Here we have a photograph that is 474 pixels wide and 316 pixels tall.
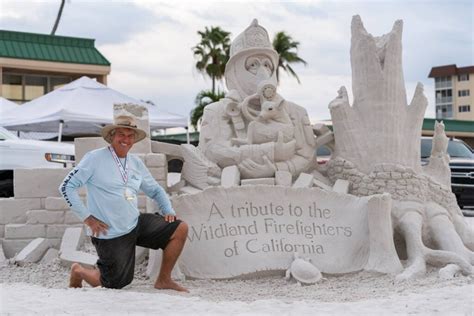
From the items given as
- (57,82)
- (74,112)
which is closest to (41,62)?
(57,82)

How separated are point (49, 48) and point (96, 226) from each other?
18715 millimetres

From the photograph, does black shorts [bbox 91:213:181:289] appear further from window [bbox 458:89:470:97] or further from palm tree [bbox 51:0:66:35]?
window [bbox 458:89:470:97]

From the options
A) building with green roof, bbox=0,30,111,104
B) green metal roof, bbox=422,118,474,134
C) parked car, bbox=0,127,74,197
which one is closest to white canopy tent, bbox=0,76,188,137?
parked car, bbox=0,127,74,197

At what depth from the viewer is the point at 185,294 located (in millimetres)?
5379

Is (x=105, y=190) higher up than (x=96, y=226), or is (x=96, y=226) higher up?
(x=105, y=190)

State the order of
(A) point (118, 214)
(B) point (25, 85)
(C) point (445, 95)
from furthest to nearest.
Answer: (C) point (445, 95) < (B) point (25, 85) < (A) point (118, 214)

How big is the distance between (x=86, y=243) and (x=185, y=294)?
195 centimetres

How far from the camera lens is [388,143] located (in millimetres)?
7207

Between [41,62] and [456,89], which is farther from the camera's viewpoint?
[456,89]

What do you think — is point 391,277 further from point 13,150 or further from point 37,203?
point 13,150

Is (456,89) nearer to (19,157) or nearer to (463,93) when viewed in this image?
(463,93)

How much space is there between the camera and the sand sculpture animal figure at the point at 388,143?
690 cm

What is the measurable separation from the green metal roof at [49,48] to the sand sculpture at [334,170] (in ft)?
52.3

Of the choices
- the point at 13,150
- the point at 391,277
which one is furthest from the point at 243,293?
the point at 13,150
